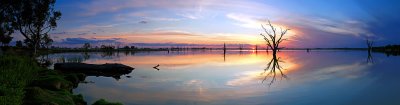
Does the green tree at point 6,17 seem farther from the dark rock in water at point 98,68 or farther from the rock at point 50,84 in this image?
→ the rock at point 50,84

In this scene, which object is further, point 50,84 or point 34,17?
point 34,17

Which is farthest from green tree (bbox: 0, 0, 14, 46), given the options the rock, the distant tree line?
the rock

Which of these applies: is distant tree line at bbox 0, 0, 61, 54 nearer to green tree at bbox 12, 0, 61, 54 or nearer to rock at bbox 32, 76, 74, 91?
green tree at bbox 12, 0, 61, 54

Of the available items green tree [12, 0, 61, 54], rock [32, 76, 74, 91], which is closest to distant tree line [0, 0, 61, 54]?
green tree [12, 0, 61, 54]

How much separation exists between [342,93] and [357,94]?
0.70 metres

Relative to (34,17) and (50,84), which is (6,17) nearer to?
(34,17)

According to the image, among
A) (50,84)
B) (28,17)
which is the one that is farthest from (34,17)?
(50,84)

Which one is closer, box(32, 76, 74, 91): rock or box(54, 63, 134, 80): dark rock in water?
box(32, 76, 74, 91): rock

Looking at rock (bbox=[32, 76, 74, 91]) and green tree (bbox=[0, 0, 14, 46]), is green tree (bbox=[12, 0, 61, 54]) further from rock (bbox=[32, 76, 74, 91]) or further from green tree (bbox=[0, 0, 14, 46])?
rock (bbox=[32, 76, 74, 91])

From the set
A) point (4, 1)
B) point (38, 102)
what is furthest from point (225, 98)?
point (4, 1)

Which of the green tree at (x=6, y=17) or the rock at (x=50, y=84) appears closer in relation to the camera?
the rock at (x=50, y=84)

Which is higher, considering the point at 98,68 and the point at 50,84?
the point at 50,84

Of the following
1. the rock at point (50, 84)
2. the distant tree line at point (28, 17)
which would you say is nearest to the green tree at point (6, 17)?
the distant tree line at point (28, 17)

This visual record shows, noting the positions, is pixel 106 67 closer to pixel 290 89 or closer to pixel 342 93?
pixel 290 89
